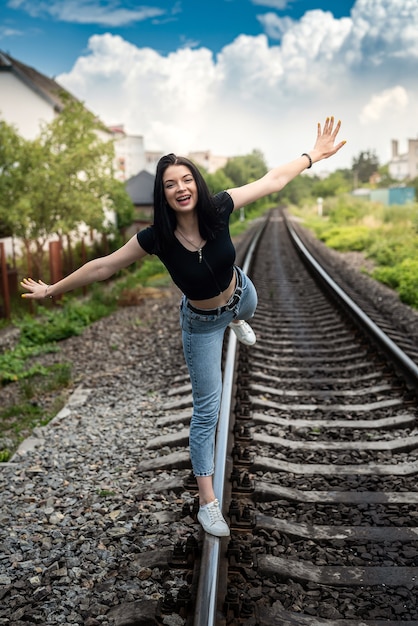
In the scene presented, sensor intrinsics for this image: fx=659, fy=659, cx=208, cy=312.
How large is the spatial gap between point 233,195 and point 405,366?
3.13 meters

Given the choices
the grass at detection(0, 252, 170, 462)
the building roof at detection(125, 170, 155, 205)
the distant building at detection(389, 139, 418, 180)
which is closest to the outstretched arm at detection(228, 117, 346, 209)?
the grass at detection(0, 252, 170, 462)

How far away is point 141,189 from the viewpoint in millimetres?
49500

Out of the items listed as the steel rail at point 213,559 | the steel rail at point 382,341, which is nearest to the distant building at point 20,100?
the steel rail at point 382,341

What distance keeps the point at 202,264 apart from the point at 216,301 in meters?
0.25

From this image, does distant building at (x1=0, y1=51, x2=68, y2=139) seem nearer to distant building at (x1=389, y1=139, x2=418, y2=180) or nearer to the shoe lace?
the shoe lace

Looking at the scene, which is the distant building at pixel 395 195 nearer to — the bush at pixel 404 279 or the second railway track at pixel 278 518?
the bush at pixel 404 279

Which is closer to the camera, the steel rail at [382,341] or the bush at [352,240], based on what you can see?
the steel rail at [382,341]

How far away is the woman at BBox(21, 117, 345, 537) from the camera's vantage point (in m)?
2.71

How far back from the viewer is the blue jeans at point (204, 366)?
→ 3.02m

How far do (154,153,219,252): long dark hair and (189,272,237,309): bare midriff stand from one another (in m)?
0.32

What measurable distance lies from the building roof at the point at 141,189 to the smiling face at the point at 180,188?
148ft

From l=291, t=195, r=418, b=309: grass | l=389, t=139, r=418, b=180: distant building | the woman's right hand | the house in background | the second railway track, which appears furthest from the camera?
l=389, t=139, r=418, b=180: distant building

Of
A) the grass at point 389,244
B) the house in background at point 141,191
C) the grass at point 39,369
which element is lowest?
the grass at point 39,369

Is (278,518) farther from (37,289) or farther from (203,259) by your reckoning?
(37,289)
